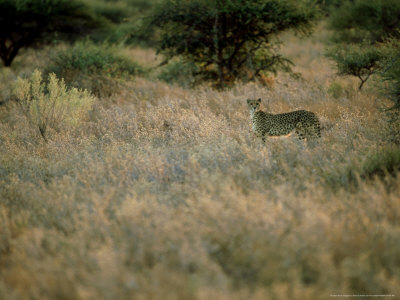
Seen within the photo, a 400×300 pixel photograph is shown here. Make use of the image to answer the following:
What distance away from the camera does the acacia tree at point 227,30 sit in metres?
10.5

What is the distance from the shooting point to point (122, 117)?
25.0 ft

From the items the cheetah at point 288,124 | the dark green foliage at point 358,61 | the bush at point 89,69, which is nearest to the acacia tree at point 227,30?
the bush at point 89,69

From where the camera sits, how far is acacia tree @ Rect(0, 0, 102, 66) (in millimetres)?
15164

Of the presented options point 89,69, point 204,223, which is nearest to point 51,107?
point 89,69

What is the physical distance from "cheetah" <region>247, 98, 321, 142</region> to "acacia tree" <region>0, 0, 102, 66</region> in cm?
1272

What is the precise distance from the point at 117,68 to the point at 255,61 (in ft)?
15.2

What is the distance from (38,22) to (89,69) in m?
7.12

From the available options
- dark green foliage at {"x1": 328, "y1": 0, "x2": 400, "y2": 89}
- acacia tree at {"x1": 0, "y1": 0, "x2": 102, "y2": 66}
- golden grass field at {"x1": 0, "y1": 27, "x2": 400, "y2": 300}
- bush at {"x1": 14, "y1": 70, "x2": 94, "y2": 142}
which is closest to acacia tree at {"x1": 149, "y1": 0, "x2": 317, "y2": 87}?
dark green foliage at {"x1": 328, "y1": 0, "x2": 400, "y2": 89}

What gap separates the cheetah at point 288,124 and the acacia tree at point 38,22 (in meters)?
12.7

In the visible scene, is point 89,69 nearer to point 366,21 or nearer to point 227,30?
point 227,30

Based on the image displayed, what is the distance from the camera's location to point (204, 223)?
326 cm

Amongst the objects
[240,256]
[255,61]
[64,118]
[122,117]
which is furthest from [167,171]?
[255,61]

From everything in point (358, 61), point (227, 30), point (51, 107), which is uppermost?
point (227, 30)

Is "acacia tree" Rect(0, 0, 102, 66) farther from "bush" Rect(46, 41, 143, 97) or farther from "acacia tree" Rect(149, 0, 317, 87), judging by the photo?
"acacia tree" Rect(149, 0, 317, 87)
